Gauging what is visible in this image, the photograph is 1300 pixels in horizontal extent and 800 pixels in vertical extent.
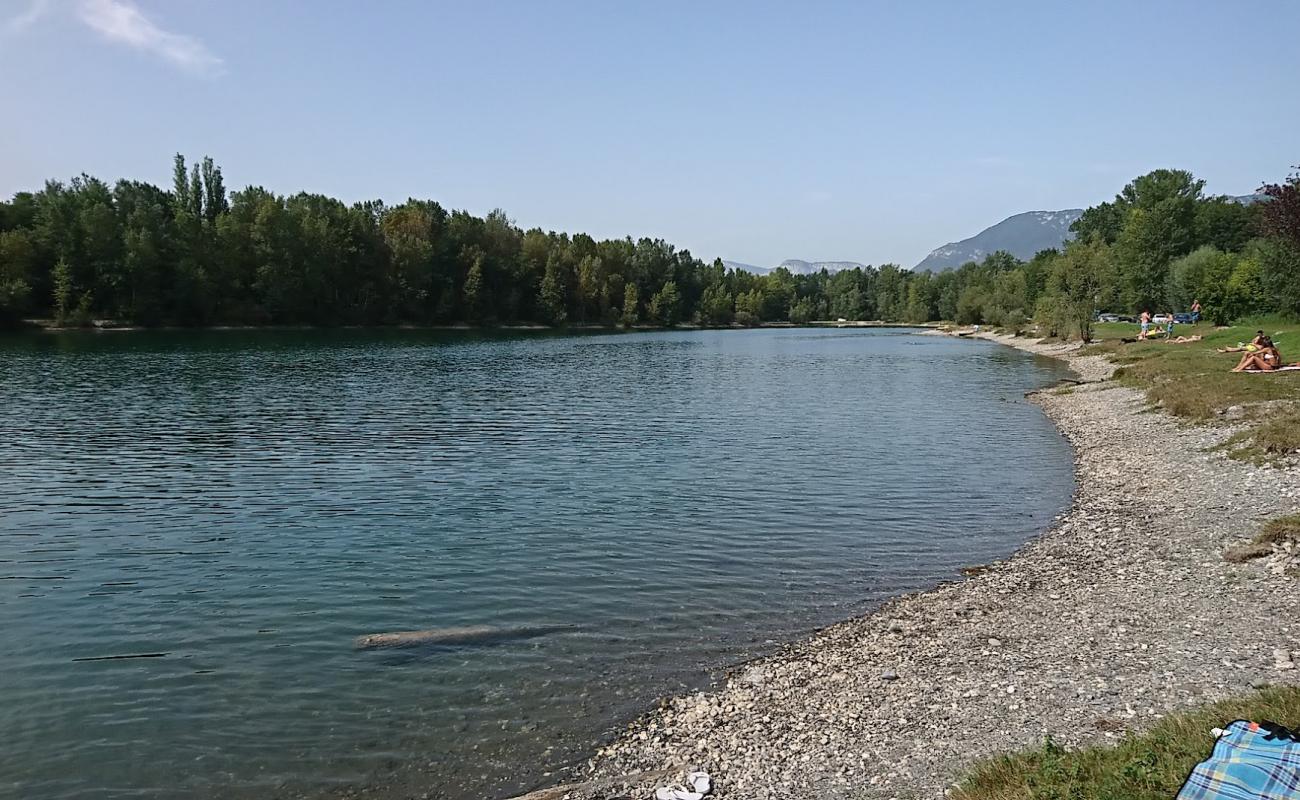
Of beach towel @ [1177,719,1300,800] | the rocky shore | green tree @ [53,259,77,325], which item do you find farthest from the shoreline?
beach towel @ [1177,719,1300,800]

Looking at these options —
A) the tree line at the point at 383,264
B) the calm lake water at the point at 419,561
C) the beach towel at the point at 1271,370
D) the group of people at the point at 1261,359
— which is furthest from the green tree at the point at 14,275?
the beach towel at the point at 1271,370

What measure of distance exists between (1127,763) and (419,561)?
14234 millimetres

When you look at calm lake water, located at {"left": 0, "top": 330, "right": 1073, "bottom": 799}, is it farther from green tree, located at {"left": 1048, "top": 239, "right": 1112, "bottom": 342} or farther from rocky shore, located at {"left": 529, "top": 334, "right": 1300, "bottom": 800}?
green tree, located at {"left": 1048, "top": 239, "right": 1112, "bottom": 342}

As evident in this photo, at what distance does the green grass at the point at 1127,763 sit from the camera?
23.0ft

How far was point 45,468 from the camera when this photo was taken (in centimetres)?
2741

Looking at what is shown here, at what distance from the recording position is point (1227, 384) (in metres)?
34.4

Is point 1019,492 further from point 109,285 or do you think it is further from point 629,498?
point 109,285

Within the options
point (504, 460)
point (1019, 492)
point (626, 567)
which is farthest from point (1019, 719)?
point (504, 460)

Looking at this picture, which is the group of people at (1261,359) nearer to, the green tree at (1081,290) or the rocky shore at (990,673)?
the rocky shore at (990,673)

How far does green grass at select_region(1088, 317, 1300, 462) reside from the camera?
79.7ft

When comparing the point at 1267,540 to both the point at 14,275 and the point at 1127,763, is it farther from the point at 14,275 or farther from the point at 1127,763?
the point at 14,275

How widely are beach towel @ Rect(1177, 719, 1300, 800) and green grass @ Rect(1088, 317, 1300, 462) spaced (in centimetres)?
1962

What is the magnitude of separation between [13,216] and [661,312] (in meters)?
120

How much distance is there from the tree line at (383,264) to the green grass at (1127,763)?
61485 mm
